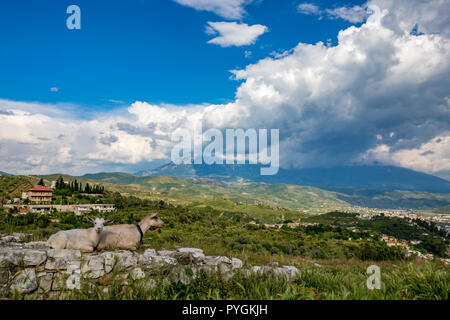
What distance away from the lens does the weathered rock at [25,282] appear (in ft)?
17.3

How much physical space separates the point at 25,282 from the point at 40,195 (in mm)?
49510

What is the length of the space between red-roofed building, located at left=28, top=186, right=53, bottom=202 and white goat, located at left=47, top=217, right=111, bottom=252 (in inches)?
1791

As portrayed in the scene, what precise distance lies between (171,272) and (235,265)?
1.87 m

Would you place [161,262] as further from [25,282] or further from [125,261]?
[25,282]

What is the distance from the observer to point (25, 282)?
211 inches

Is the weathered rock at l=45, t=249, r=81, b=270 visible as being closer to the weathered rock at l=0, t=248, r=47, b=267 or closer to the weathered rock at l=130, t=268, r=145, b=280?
the weathered rock at l=0, t=248, r=47, b=267

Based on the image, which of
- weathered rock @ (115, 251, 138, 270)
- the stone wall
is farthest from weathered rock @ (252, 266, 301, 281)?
weathered rock @ (115, 251, 138, 270)

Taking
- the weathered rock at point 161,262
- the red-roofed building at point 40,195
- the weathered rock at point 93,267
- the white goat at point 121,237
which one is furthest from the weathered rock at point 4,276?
the red-roofed building at point 40,195

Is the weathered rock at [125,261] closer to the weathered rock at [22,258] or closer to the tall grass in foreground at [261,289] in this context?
the tall grass in foreground at [261,289]

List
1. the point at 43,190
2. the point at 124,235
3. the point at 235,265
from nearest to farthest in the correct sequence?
1. the point at 235,265
2. the point at 124,235
3. the point at 43,190

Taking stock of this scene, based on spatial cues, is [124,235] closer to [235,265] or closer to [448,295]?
[235,265]
